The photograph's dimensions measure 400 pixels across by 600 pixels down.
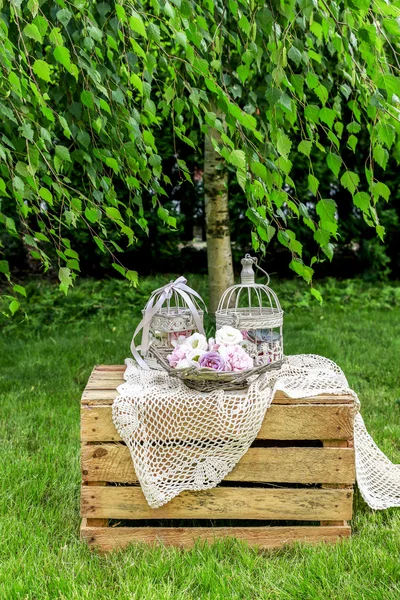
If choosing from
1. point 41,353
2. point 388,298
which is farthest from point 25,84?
point 388,298

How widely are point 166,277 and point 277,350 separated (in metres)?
4.10

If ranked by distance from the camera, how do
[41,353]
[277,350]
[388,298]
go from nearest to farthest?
[277,350] < [41,353] < [388,298]

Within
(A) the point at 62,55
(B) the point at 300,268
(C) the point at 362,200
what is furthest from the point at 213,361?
(A) the point at 62,55

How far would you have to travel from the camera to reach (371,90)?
1816mm

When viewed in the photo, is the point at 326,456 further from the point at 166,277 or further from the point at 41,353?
the point at 166,277

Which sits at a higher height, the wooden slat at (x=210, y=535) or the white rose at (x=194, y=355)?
the white rose at (x=194, y=355)

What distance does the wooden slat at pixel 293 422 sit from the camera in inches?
71.1

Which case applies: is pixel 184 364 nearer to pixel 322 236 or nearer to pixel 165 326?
pixel 165 326

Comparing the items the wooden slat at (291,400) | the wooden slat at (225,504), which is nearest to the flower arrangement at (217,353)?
the wooden slat at (291,400)

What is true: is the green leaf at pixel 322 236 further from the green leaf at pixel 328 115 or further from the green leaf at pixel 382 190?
the green leaf at pixel 328 115

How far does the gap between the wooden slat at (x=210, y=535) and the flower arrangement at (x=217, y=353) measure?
0.49 m

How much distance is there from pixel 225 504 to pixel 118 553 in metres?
0.34

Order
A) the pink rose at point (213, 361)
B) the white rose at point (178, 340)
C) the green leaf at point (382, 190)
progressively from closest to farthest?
the green leaf at point (382, 190) < the pink rose at point (213, 361) < the white rose at point (178, 340)

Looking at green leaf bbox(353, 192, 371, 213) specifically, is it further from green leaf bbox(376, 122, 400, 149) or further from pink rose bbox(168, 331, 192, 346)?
pink rose bbox(168, 331, 192, 346)
